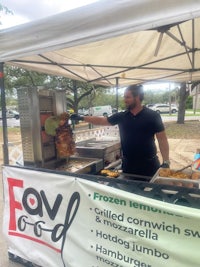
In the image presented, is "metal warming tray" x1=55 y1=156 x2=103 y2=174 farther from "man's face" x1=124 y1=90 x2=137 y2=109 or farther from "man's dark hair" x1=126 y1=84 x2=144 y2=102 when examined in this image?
"man's dark hair" x1=126 y1=84 x2=144 y2=102

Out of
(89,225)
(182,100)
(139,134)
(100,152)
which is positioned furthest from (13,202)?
(182,100)

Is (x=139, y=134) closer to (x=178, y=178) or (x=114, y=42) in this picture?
(x=178, y=178)

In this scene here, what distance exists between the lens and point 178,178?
2234mm

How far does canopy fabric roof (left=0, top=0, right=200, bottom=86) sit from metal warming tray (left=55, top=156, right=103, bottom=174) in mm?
1289

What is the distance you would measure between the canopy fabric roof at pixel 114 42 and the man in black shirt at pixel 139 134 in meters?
0.67

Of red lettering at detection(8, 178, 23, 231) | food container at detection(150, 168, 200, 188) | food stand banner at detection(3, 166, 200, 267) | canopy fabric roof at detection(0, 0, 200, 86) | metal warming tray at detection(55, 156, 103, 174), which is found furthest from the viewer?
metal warming tray at detection(55, 156, 103, 174)

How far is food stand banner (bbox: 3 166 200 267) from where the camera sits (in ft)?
5.62

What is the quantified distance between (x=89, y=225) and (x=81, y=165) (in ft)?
3.17

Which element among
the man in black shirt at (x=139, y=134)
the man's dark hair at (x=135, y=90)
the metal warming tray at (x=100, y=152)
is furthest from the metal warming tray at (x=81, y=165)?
the man's dark hair at (x=135, y=90)

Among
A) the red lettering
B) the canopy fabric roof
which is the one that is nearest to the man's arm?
the canopy fabric roof

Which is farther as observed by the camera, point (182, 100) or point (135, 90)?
point (182, 100)

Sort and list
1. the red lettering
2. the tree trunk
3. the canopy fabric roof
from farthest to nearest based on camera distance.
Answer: the tree trunk, the red lettering, the canopy fabric roof

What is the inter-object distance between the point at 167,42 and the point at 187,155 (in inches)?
219

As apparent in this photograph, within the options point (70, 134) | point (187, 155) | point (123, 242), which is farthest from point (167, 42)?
point (187, 155)
